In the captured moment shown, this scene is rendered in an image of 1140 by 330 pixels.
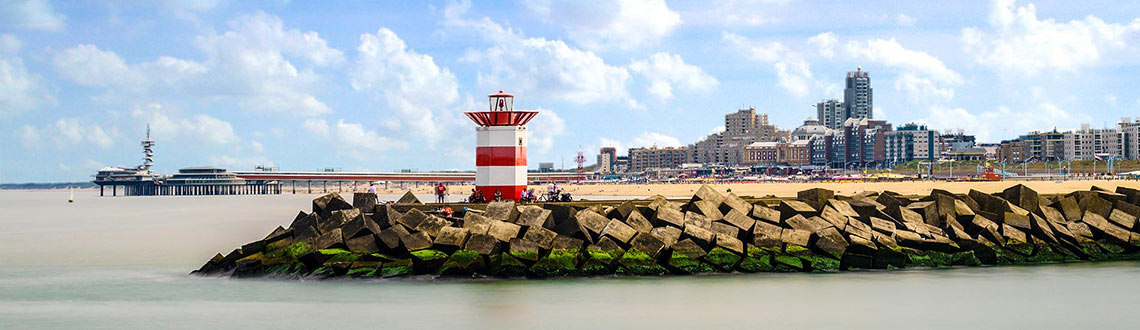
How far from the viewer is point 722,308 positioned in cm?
1550

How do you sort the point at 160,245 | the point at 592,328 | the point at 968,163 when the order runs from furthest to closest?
the point at 968,163 → the point at 160,245 → the point at 592,328

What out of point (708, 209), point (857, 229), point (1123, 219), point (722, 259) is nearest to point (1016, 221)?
point (1123, 219)

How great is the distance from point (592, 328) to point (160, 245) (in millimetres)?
18028

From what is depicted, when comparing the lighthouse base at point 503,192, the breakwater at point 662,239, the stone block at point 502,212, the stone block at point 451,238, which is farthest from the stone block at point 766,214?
the stone block at point 451,238

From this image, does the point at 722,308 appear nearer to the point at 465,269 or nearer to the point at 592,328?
the point at 592,328

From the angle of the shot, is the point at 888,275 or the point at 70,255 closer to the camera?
the point at 888,275

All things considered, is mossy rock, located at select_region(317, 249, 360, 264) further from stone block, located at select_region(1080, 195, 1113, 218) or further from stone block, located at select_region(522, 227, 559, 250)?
stone block, located at select_region(1080, 195, 1113, 218)

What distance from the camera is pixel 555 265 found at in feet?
58.3

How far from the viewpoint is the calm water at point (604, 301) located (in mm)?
14656

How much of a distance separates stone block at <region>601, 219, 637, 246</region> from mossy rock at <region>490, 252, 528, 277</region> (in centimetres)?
169

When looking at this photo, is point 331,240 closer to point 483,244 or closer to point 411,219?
point 411,219

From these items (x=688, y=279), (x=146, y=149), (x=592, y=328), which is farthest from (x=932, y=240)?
(x=146, y=149)

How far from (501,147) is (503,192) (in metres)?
0.99

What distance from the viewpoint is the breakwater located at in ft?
59.0
